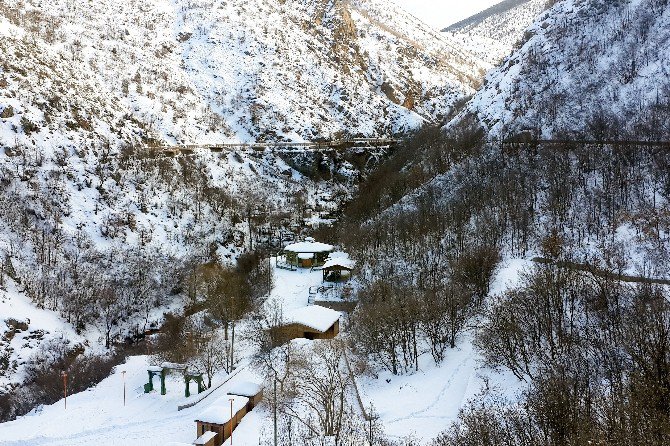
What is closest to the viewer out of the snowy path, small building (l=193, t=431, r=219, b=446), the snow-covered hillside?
small building (l=193, t=431, r=219, b=446)

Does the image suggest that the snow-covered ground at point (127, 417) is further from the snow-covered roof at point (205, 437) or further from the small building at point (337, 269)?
the small building at point (337, 269)

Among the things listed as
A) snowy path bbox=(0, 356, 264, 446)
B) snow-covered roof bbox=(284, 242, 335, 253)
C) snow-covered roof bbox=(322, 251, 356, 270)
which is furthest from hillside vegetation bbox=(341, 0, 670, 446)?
snowy path bbox=(0, 356, 264, 446)

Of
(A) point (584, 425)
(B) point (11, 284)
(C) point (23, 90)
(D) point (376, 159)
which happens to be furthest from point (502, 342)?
(D) point (376, 159)

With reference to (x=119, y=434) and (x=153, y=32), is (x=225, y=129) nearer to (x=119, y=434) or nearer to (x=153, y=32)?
(x=153, y=32)

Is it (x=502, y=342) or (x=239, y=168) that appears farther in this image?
(x=239, y=168)

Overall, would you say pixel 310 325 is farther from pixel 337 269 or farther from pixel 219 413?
pixel 337 269

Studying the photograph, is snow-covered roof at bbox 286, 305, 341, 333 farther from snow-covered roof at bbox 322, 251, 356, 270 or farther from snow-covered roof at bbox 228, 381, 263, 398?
snow-covered roof at bbox 322, 251, 356, 270

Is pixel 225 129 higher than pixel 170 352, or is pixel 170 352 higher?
pixel 225 129

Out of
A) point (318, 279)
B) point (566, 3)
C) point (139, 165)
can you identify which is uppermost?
point (566, 3)
